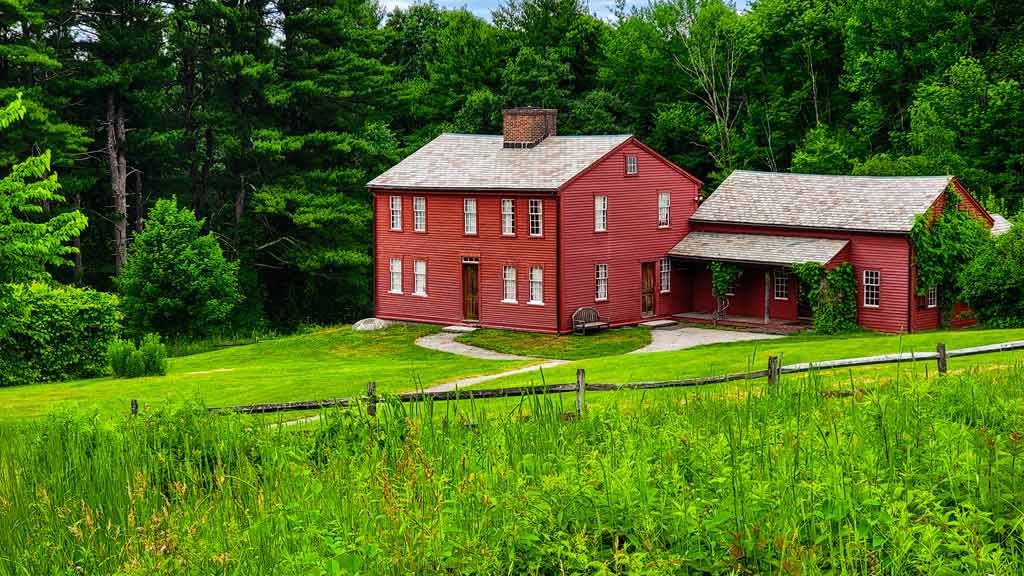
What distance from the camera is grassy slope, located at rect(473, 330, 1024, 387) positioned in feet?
87.4

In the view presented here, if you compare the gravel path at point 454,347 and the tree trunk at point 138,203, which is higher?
the tree trunk at point 138,203

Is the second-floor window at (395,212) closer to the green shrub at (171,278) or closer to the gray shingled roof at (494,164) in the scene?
the gray shingled roof at (494,164)

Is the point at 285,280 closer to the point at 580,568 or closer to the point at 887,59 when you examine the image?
the point at 887,59

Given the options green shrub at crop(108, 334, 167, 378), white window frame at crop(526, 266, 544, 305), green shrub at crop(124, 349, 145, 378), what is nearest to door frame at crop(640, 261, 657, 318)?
white window frame at crop(526, 266, 544, 305)

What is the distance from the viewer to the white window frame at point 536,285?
143ft

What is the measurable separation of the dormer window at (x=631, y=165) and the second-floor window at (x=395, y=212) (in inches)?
321

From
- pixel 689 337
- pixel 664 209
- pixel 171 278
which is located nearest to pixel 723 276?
pixel 664 209

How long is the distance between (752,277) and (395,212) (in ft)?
41.4

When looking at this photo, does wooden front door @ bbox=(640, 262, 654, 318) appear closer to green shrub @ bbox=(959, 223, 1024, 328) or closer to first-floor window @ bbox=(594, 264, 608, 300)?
first-floor window @ bbox=(594, 264, 608, 300)

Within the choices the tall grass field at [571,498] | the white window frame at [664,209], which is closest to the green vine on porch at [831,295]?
the white window frame at [664,209]

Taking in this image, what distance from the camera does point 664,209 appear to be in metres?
46.0

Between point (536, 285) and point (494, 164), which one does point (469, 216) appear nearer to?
point (494, 164)

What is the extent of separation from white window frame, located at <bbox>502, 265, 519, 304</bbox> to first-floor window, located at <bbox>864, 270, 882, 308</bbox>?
437 inches

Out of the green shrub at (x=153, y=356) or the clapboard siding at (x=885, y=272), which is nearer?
the green shrub at (x=153, y=356)
